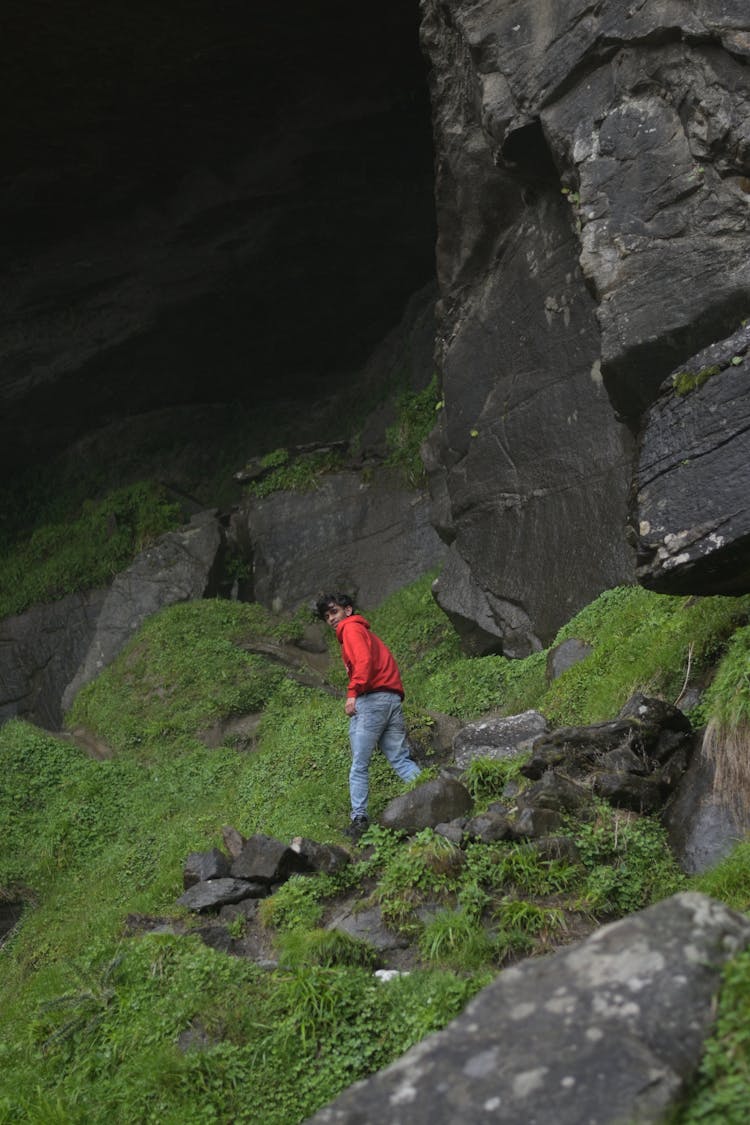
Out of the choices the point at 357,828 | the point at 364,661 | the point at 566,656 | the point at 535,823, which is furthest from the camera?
the point at 566,656

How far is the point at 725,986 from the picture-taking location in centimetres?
305

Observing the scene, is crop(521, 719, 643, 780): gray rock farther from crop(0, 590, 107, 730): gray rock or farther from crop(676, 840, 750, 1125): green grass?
crop(0, 590, 107, 730): gray rock

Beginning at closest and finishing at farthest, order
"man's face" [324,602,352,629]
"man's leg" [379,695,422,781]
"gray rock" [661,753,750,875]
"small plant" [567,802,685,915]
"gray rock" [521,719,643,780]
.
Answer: "small plant" [567,802,685,915] → "gray rock" [661,753,750,875] → "gray rock" [521,719,643,780] → "man's leg" [379,695,422,781] → "man's face" [324,602,352,629]

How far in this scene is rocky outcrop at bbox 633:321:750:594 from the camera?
6.77 m

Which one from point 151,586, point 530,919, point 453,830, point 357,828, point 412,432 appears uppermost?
point 412,432

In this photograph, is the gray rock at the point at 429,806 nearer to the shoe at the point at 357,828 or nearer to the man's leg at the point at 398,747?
the shoe at the point at 357,828

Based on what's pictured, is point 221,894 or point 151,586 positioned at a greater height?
point 151,586

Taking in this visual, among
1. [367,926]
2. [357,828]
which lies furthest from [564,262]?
[367,926]

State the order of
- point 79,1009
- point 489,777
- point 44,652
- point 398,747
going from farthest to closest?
point 44,652 < point 398,747 < point 489,777 < point 79,1009

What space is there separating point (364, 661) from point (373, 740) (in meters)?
Result: 0.68

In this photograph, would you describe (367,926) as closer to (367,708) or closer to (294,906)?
(294,906)

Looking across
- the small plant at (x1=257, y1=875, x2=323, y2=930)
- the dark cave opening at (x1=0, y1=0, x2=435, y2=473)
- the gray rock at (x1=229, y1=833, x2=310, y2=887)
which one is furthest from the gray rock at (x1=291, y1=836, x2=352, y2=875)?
the dark cave opening at (x1=0, y1=0, x2=435, y2=473)

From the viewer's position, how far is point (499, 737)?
9.32 meters

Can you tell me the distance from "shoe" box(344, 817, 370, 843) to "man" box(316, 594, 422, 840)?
1 cm
